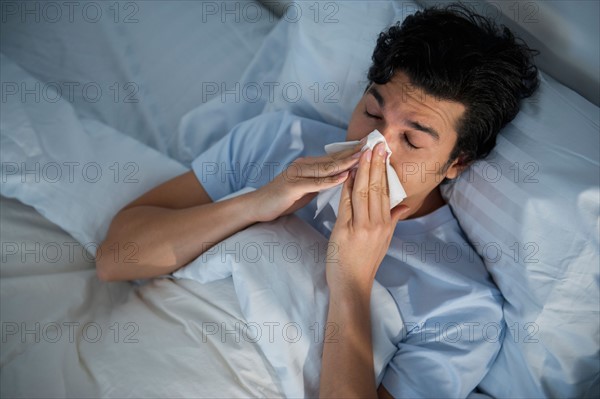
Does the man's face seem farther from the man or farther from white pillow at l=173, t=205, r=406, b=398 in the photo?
white pillow at l=173, t=205, r=406, b=398

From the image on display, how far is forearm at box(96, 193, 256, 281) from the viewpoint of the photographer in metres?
1.43

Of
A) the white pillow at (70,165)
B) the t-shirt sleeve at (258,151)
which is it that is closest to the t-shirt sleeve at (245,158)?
the t-shirt sleeve at (258,151)

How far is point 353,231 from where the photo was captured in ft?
4.33

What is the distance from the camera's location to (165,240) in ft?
4.75

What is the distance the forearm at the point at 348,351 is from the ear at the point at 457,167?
432mm

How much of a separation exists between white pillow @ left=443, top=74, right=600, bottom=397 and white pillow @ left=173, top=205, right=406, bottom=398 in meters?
0.31

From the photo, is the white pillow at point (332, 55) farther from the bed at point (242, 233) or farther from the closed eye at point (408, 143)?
the closed eye at point (408, 143)

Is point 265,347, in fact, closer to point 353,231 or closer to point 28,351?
point 353,231

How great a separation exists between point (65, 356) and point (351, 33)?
122cm

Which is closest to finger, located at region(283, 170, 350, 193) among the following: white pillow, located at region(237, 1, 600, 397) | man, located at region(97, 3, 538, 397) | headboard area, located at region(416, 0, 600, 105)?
man, located at region(97, 3, 538, 397)

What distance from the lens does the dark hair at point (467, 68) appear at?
1320mm

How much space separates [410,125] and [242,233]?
1.67 ft

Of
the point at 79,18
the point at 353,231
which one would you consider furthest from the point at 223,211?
the point at 79,18

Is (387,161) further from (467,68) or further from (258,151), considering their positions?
(258,151)
